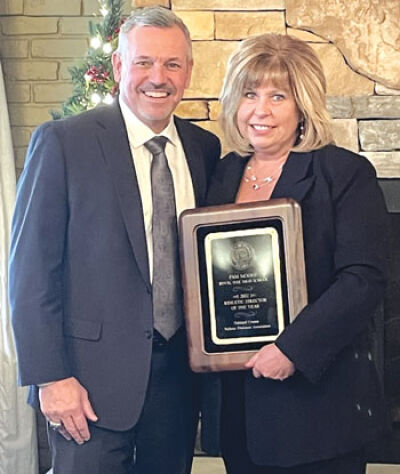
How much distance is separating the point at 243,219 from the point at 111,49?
1382 millimetres

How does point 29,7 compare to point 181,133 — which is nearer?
point 181,133

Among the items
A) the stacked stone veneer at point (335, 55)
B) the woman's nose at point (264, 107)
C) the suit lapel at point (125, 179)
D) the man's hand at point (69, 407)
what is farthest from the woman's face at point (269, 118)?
the stacked stone veneer at point (335, 55)

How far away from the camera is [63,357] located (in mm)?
1932

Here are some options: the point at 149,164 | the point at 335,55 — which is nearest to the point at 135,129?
the point at 149,164

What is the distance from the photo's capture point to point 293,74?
198cm

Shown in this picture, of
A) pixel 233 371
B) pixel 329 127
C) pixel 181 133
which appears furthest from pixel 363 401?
pixel 181 133

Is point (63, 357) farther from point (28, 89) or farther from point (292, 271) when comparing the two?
point (28, 89)

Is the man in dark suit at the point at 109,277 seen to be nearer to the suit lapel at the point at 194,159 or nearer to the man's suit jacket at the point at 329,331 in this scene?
the suit lapel at the point at 194,159

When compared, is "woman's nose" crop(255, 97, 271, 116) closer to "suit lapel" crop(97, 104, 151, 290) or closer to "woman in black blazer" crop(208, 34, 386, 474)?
"woman in black blazer" crop(208, 34, 386, 474)

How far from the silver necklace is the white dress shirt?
0.45 ft

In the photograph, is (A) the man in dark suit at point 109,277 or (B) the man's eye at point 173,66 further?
(B) the man's eye at point 173,66

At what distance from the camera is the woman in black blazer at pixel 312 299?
1900 mm

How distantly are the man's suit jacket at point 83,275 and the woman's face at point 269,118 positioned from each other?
0.98 feet

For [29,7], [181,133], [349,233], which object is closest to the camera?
[349,233]
